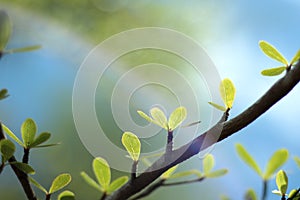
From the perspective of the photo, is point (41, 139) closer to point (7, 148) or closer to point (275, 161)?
point (7, 148)

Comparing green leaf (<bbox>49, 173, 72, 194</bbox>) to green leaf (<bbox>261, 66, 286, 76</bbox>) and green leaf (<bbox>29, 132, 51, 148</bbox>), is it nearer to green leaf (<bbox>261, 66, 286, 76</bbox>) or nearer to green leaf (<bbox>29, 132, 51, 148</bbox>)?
green leaf (<bbox>29, 132, 51, 148</bbox>)

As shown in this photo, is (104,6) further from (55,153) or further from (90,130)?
(90,130)

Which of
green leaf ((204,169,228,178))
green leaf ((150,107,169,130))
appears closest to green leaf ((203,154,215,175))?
green leaf ((204,169,228,178))

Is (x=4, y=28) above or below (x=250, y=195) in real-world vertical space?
above

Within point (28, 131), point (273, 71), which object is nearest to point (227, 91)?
point (273, 71)

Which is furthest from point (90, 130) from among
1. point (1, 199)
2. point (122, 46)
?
point (122, 46)

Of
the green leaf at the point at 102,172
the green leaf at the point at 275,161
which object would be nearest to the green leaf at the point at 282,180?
the green leaf at the point at 275,161
